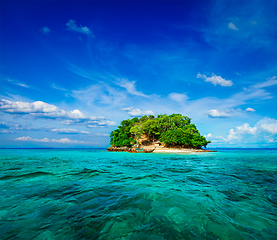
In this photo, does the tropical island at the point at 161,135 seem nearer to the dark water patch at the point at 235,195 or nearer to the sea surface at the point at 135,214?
the dark water patch at the point at 235,195

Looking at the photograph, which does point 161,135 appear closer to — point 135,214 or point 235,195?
point 235,195

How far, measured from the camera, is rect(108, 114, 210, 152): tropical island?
55.1 meters

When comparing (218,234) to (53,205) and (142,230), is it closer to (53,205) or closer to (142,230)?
(142,230)

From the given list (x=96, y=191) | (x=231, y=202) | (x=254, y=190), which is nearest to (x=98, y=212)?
(x=96, y=191)

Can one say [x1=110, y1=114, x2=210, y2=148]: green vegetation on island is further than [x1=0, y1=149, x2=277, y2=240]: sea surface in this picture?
Yes

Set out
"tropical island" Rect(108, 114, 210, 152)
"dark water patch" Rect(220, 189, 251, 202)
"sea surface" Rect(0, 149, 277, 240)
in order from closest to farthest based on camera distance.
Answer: "sea surface" Rect(0, 149, 277, 240), "dark water patch" Rect(220, 189, 251, 202), "tropical island" Rect(108, 114, 210, 152)

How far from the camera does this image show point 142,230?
3.36m

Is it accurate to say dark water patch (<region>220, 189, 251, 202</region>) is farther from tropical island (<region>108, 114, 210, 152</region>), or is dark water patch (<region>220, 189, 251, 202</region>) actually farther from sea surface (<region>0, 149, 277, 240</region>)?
tropical island (<region>108, 114, 210, 152</region>)

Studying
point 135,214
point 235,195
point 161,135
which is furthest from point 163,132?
point 135,214

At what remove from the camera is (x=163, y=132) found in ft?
202

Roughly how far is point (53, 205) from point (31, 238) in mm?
1787

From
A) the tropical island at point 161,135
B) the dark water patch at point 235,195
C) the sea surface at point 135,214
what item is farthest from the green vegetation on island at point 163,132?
the sea surface at point 135,214

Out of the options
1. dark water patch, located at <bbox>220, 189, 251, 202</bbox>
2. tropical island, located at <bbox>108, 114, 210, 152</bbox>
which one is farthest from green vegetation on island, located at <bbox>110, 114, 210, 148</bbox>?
dark water patch, located at <bbox>220, 189, 251, 202</bbox>

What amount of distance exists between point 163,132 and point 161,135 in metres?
2.27
